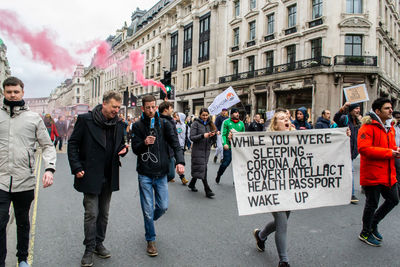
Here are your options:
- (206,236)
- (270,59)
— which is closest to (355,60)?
(270,59)

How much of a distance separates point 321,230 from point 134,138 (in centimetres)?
291

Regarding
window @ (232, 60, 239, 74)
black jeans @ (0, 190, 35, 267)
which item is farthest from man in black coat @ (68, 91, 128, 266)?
window @ (232, 60, 239, 74)

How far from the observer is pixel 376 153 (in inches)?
152

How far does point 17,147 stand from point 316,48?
2580 cm

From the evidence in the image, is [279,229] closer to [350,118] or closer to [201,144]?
[201,144]

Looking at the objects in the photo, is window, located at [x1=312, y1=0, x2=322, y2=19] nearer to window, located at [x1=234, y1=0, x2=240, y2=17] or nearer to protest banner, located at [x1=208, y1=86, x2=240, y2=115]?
window, located at [x1=234, y1=0, x2=240, y2=17]

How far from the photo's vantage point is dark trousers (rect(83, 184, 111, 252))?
11.1ft

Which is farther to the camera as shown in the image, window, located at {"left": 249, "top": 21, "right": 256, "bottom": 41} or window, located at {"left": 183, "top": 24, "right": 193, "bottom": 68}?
window, located at {"left": 183, "top": 24, "right": 193, "bottom": 68}

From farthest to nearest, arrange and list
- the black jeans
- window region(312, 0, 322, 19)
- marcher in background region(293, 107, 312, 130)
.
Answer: window region(312, 0, 322, 19) → marcher in background region(293, 107, 312, 130) → the black jeans

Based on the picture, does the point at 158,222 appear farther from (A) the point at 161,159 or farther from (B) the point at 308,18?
(B) the point at 308,18

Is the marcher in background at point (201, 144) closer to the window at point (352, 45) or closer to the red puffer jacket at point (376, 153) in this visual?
the red puffer jacket at point (376, 153)

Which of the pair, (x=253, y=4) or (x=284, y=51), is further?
(x=253, y=4)

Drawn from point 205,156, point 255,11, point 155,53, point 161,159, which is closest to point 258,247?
point 161,159

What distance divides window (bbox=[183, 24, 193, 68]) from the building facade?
130 millimetres
